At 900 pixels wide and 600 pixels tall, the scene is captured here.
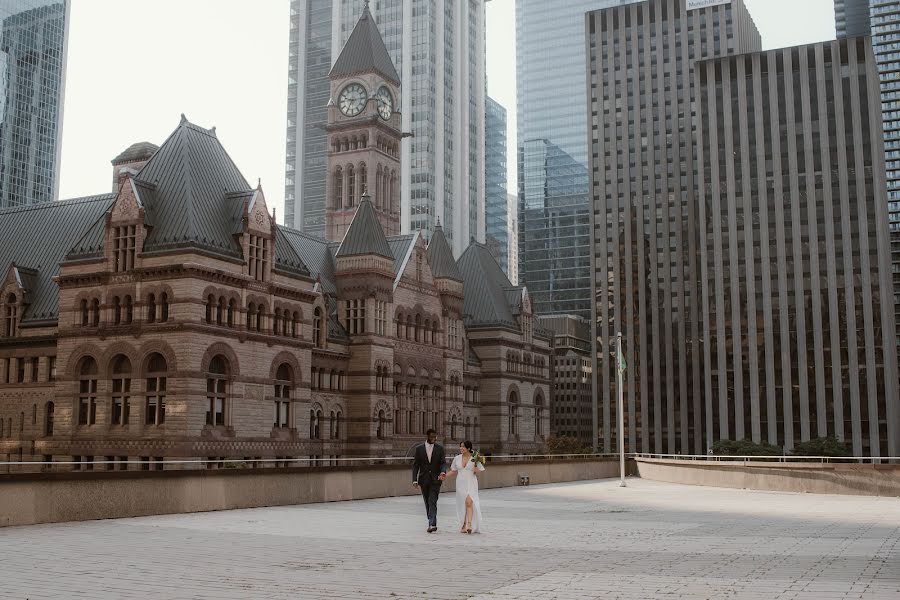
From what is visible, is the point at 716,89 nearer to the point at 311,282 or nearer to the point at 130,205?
the point at 311,282

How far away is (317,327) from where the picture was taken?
229 feet

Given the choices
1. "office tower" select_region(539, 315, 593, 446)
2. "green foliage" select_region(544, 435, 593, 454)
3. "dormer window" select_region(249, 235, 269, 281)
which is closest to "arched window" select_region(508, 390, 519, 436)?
"green foliage" select_region(544, 435, 593, 454)

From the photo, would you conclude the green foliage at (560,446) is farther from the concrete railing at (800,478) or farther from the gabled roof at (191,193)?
the gabled roof at (191,193)

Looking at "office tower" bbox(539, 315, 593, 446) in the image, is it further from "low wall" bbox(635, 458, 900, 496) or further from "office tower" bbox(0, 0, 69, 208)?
"low wall" bbox(635, 458, 900, 496)

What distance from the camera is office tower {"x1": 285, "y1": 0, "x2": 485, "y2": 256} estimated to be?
16838 cm

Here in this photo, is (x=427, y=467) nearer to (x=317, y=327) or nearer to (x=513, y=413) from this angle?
(x=317, y=327)

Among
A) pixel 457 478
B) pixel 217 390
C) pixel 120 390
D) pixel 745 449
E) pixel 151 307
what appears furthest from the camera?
pixel 745 449

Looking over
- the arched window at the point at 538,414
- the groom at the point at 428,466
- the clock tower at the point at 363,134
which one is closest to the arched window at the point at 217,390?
the groom at the point at 428,466

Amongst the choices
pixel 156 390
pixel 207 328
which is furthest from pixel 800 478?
pixel 156 390

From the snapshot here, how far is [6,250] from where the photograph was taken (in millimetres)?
69375

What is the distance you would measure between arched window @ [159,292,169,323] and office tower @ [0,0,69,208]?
12891cm

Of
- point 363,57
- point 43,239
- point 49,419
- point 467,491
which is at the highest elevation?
point 363,57

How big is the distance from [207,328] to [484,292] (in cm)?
4371

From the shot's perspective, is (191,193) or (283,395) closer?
(191,193)
